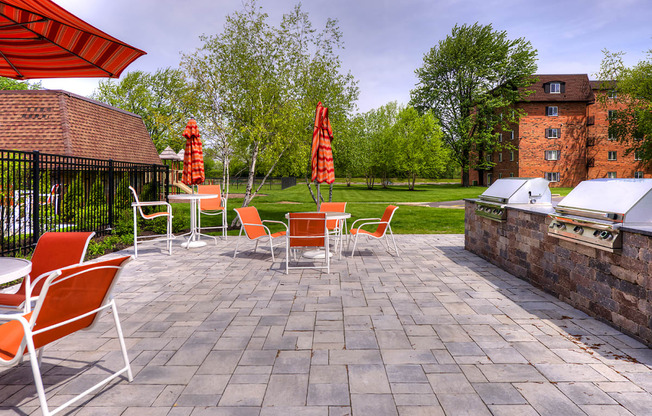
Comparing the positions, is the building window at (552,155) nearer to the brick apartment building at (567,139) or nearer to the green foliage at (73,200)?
the brick apartment building at (567,139)

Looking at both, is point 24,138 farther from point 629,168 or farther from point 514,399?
point 629,168

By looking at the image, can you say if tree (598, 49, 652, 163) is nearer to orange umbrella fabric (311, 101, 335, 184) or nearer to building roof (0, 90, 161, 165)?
orange umbrella fabric (311, 101, 335, 184)

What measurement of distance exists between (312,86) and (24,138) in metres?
12.2

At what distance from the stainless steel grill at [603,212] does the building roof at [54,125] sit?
16.4m

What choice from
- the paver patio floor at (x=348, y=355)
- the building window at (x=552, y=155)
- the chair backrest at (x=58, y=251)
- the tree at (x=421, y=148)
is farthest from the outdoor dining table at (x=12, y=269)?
the building window at (x=552, y=155)

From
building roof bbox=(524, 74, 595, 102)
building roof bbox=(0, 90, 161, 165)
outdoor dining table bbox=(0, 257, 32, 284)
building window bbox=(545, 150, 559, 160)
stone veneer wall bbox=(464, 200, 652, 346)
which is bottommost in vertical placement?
stone veneer wall bbox=(464, 200, 652, 346)

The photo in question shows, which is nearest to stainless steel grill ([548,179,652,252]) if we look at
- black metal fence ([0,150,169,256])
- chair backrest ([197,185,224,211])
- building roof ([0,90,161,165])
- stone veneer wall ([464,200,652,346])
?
stone veneer wall ([464,200,652,346])

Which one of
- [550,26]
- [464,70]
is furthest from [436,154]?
[550,26]

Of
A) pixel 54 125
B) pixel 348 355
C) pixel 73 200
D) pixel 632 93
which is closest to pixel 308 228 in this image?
pixel 348 355

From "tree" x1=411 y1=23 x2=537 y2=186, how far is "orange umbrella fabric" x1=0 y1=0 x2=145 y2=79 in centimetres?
3818

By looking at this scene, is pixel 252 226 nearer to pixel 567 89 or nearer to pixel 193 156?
pixel 193 156

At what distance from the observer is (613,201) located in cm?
360

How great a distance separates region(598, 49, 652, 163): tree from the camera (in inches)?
1035

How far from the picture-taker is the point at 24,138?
14500mm
